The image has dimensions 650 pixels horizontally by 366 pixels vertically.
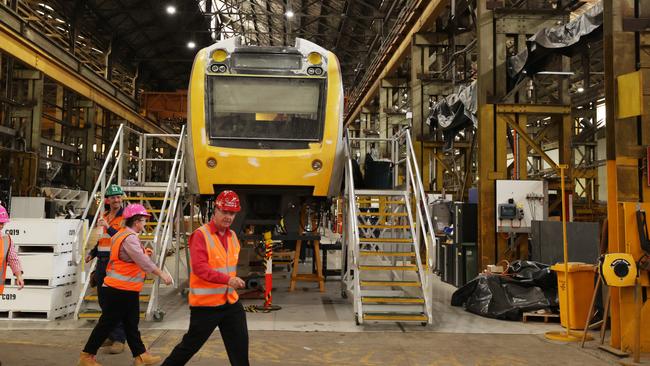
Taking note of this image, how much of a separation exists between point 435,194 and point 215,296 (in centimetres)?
1088

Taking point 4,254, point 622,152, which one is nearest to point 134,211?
point 4,254

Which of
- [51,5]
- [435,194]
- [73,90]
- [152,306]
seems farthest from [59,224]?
[51,5]

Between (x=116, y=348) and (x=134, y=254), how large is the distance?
4.49ft

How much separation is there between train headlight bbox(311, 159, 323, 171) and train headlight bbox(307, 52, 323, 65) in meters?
1.50

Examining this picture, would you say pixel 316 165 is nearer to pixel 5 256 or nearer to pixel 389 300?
pixel 389 300

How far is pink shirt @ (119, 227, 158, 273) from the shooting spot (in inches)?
180

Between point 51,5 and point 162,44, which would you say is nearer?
point 51,5

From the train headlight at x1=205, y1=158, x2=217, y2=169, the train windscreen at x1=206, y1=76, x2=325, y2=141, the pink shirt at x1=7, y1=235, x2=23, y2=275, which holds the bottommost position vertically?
the pink shirt at x1=7, y1=235, x2=23, y2=275

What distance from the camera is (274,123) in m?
7.68

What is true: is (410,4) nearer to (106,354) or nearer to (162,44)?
(106,354)

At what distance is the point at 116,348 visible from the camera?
5.32 meters

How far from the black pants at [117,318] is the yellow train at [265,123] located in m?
2.85

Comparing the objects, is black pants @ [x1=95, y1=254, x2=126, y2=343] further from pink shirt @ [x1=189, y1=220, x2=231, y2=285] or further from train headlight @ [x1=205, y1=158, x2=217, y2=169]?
train headlight @ [x1=205, y1=158, x2=217, y2=169]

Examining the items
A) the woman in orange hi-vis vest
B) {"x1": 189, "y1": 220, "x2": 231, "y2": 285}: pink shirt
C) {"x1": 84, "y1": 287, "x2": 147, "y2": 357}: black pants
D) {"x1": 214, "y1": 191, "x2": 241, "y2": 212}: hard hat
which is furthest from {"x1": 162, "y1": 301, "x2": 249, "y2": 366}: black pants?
{"x1": 84, "y1": 287, "x2": 147, "y2": 357}: black pants
